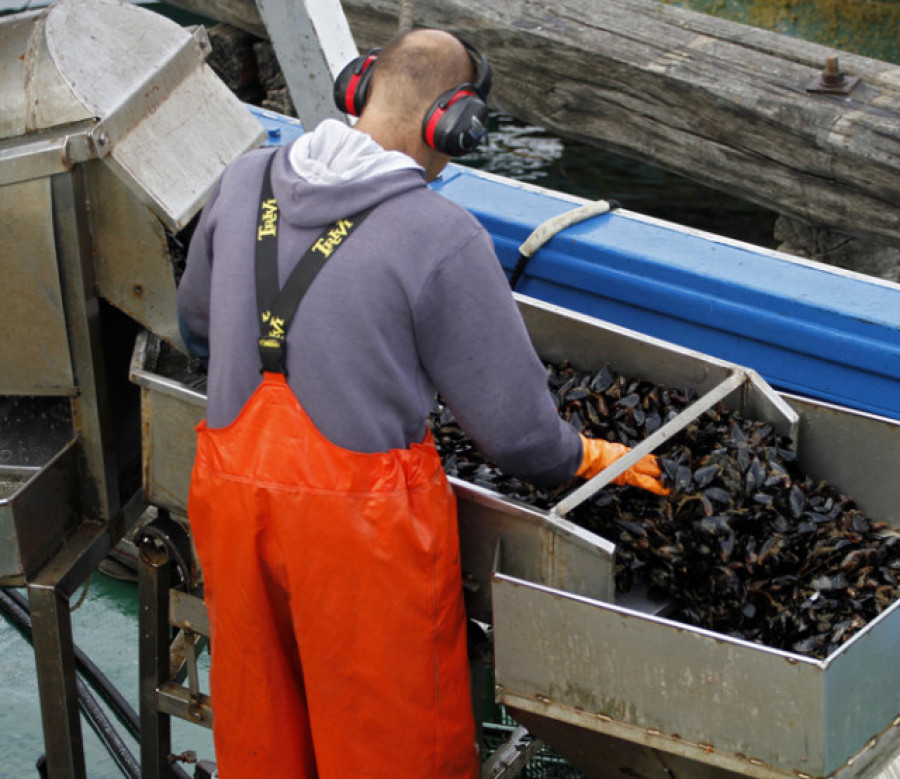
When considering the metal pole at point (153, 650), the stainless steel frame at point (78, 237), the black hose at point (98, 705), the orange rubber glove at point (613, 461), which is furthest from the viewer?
the black hose at point (98, 705)

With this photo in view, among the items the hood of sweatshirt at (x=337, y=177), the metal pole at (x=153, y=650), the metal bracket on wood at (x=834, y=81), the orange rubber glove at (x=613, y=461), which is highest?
the hood of sweatshirt at (x=337, y=177)

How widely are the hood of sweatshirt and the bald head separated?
0.33ft

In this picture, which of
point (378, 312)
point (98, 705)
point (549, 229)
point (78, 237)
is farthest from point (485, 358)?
point (98, 705)

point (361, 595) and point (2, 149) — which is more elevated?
point (2, 149)

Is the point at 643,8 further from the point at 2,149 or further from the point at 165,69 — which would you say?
the point at 2,149

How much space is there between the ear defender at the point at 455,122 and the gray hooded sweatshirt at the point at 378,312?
0.08 metres

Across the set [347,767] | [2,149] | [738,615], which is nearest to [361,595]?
[347,767]

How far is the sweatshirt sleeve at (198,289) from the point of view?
2.32m

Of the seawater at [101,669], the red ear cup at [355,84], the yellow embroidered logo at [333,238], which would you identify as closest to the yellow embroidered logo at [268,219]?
the yellow embroidered logo at [333,238]

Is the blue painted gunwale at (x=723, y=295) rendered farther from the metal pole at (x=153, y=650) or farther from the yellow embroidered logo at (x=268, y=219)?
the yellow embroidered logo at (x=268, y=219)

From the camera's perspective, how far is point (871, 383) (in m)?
3.17

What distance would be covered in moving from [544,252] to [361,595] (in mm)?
1781

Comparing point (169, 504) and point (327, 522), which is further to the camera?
point (169, 504)

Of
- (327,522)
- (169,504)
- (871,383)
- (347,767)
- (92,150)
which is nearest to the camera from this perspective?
(327,522)
